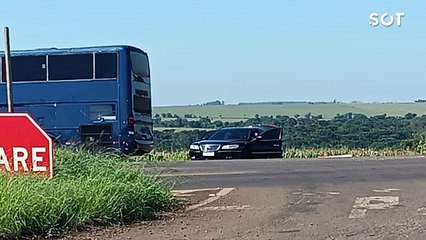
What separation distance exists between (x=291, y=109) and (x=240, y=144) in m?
32.1

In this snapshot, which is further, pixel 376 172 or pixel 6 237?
pixel 376 172

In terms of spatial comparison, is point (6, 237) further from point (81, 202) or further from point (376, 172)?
point (376, 172)

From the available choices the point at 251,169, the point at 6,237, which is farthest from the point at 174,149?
the point at 6,237

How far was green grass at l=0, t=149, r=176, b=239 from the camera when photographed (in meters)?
11.1

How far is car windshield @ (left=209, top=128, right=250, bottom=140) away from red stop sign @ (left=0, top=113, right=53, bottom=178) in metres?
20.5

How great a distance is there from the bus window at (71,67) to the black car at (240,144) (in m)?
4.55

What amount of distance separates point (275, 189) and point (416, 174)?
185 inches

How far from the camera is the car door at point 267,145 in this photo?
108ft

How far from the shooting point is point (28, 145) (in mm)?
12586

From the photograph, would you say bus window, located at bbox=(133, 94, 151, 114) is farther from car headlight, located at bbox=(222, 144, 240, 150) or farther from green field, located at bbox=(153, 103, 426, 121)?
green field, located at bbox=(153, 103, 426, 121)

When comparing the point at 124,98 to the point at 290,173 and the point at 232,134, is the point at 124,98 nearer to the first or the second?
the point at 232,134

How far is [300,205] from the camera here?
14.2 meters

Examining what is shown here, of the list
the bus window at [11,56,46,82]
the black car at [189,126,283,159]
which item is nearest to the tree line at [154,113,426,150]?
the black car at [189,126,283,159]

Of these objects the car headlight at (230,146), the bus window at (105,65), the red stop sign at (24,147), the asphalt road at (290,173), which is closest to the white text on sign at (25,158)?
the red stop sign at (24,147)
